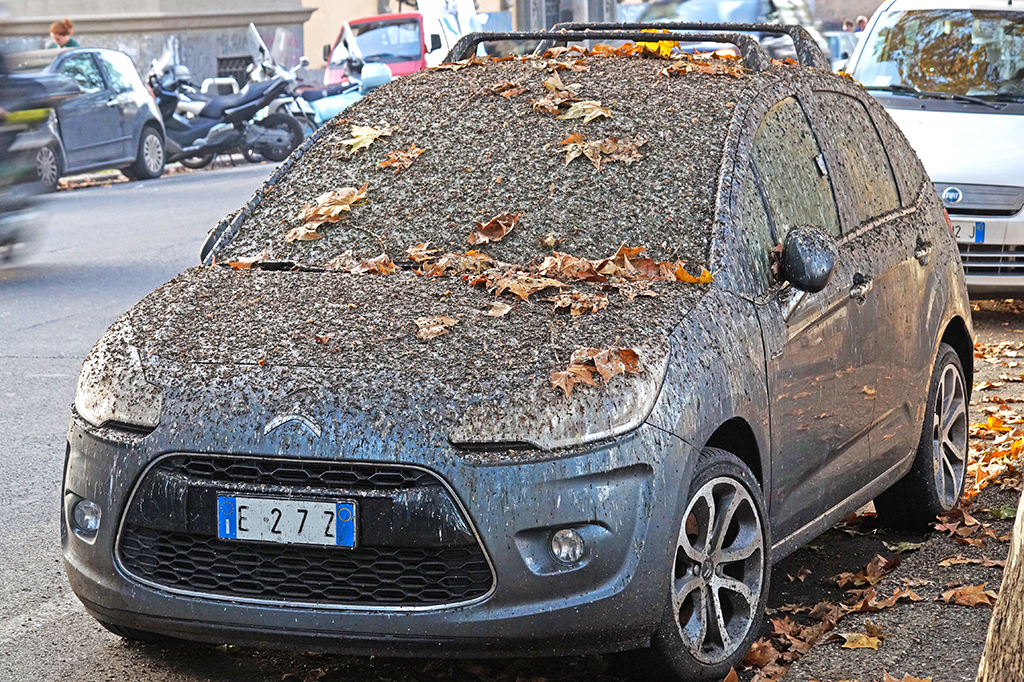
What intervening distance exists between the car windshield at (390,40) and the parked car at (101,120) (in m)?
7.51

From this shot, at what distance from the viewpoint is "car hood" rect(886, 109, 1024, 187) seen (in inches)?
382

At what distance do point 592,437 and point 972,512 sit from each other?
2468 mm

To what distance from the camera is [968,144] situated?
995cm

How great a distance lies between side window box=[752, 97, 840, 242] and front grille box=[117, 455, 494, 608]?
1.63 meters

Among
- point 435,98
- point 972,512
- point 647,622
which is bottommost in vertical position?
point 972,512

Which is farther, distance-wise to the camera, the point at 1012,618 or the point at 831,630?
the point at 831,630

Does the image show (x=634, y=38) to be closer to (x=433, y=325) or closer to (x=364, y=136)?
(x=364, y=136)

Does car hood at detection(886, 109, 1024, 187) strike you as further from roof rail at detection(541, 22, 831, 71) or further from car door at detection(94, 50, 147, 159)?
car door at detection(94, 50, 147, 159)

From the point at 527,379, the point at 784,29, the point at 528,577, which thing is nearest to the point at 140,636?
the point at 528,577

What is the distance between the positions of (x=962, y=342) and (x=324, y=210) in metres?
2.61

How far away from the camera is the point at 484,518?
11.8ft

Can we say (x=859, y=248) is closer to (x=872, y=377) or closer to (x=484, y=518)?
(x=872, y=377)

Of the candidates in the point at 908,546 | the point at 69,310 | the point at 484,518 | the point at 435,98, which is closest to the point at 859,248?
the point at 908,546

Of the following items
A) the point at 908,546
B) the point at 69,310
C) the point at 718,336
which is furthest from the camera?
the point at 69,310
